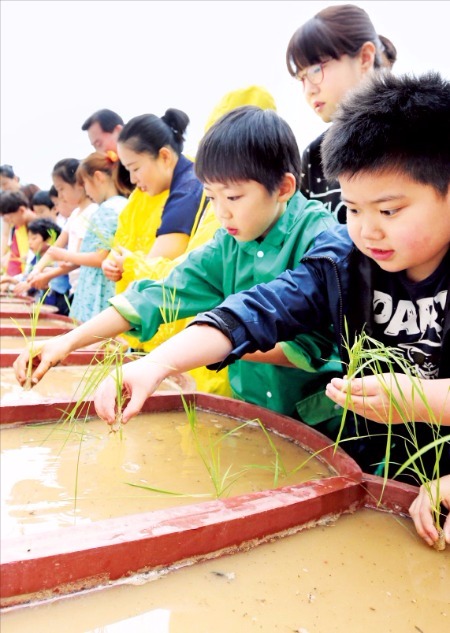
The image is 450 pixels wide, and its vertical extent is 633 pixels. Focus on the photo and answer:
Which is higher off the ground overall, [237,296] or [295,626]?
[237,296]

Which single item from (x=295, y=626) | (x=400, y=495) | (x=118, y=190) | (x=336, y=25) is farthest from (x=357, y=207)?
(x=118, y=190)

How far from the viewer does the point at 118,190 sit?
304cm

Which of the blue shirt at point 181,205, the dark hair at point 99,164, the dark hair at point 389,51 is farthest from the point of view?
the dark hair at point 99,164

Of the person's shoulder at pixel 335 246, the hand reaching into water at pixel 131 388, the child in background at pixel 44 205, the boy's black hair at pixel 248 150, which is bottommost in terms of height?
the child in background at pixel 44 205

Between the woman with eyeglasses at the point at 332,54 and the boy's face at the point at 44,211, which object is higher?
the woman with eyeglasses at the point at 332,54

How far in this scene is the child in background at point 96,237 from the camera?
2.66 m

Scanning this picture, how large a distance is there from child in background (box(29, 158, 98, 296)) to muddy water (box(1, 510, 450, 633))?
279cm

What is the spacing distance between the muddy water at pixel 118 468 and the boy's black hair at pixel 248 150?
559 millimetres

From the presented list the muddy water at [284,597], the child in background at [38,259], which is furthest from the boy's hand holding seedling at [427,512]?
the child in background at [38,259]

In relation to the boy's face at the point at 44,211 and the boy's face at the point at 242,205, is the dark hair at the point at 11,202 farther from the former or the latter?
the boy's face at the point at 242,205

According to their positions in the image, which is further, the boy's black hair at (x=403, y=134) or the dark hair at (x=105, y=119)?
the dark hair at (x=105, y=119)

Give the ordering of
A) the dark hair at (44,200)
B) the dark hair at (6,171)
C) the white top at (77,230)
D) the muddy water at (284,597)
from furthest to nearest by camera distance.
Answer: the dark hair at (6,171) < the dark hair at (44,200) < the white top at (77,230) < the muddy water at (284,597)

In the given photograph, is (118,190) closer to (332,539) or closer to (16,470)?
(16,470)

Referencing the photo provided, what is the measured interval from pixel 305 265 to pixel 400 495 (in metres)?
0.45
